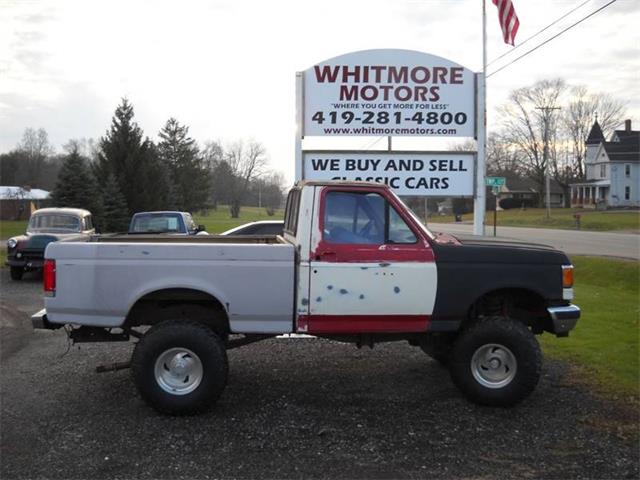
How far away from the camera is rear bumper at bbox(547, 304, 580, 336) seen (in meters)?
5.82

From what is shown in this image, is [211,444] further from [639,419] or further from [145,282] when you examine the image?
[639,419]

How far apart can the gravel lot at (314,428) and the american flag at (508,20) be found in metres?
7.17

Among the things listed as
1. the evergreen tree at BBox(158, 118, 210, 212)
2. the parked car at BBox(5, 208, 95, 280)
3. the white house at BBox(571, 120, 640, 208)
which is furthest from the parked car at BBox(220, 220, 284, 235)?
the white house at BBox(571, 120, 640, 208)

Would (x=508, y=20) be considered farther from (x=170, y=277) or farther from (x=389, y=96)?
(x=170, y=277)

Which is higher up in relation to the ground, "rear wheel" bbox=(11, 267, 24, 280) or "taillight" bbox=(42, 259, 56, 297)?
"taillight" bbox=(42, 259, 56, 297)

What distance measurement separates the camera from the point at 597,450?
185 inches

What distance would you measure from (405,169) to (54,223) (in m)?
11.1

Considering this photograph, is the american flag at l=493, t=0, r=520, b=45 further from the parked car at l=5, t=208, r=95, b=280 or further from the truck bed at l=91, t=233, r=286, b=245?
the parked car at l=5, t=208, r=95, b=280

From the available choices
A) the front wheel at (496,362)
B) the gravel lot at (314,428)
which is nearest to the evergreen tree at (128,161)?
the gravel lot at (314,428)

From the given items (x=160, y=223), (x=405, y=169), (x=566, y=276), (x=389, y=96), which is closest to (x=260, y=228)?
(x=405, y=169)

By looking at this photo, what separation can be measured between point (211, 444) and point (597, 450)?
2979 mm

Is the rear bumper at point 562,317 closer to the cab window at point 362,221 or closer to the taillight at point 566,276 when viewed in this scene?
the taillight at point 566,276

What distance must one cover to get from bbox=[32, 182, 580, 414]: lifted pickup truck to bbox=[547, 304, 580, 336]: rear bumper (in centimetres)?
1

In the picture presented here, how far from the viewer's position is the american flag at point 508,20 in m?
11.7
